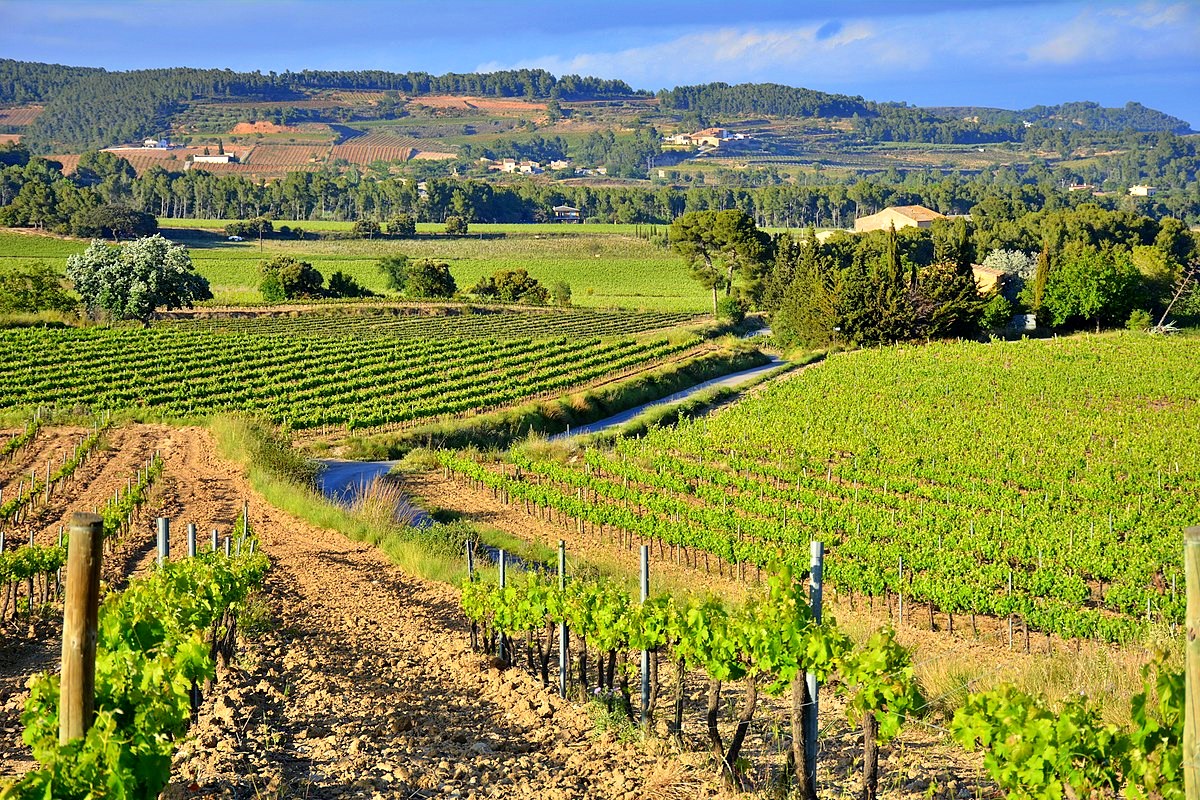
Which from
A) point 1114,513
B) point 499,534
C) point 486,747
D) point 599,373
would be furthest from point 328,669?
point 599,373

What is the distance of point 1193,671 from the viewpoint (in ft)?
14.8

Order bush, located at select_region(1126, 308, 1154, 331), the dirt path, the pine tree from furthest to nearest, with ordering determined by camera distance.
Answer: the pine tree < bush, located at select_region(1126, 308, 1154, 331) < the dirt path

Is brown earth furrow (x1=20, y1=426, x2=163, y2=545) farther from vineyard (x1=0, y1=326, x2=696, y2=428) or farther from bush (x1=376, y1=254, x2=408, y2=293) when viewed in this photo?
bush (x1=376, y1=254, x2=408, y2=293)

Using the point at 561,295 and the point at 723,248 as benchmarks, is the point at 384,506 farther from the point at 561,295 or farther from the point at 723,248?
the point at 723,248

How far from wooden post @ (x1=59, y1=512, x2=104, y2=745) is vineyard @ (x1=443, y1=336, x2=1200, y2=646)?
12694mm

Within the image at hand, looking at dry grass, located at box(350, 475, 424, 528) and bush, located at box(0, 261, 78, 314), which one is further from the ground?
bush, located at box(0, 261, 78, 314)

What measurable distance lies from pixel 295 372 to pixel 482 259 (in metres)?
66.4

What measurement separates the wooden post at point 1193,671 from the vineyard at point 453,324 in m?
51.6

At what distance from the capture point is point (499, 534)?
2227 centimetres

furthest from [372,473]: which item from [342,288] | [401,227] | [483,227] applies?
[483,227]

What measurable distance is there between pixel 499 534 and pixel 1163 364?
32982 mm

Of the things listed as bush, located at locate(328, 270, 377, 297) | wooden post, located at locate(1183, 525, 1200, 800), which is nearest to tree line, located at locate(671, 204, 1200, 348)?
bush, located at locate(328, 270, 377, 297)

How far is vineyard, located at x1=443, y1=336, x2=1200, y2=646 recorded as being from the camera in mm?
17172

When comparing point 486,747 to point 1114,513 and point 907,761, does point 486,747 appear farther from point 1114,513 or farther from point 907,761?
point 1114,513
